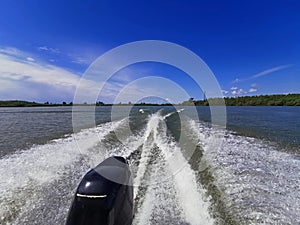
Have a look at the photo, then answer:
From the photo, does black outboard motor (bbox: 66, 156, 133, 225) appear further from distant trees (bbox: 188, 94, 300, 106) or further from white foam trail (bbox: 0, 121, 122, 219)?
distant trees (bbox: 188, 94, 300, 106)

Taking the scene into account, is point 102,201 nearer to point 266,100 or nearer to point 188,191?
point 188,191

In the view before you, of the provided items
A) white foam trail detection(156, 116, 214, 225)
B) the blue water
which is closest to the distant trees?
the blue water

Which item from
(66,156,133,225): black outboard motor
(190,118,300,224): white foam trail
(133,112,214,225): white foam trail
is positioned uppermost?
(66,156,133,225): black outboard motor

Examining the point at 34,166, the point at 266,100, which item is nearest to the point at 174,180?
the point at 34,166

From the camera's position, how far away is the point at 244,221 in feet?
9.98

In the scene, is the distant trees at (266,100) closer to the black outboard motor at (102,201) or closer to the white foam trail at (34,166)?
the white foam trail at (34,166)

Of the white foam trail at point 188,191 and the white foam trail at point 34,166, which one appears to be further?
the white foam trail at point 34,166

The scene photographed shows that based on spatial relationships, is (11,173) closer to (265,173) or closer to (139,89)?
(139,89)

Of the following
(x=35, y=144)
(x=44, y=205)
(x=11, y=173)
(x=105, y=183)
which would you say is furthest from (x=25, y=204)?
(x=35, y=144)

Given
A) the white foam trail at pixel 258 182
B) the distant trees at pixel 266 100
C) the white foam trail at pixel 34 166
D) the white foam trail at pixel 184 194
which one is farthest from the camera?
the distant trees at pixel 266 100

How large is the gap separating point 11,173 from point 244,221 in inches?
197

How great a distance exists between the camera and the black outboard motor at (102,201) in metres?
2.34

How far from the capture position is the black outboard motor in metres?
2.34

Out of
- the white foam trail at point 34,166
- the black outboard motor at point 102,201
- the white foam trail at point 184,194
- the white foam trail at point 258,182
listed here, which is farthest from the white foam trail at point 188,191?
the white foam trail at point 34,166
